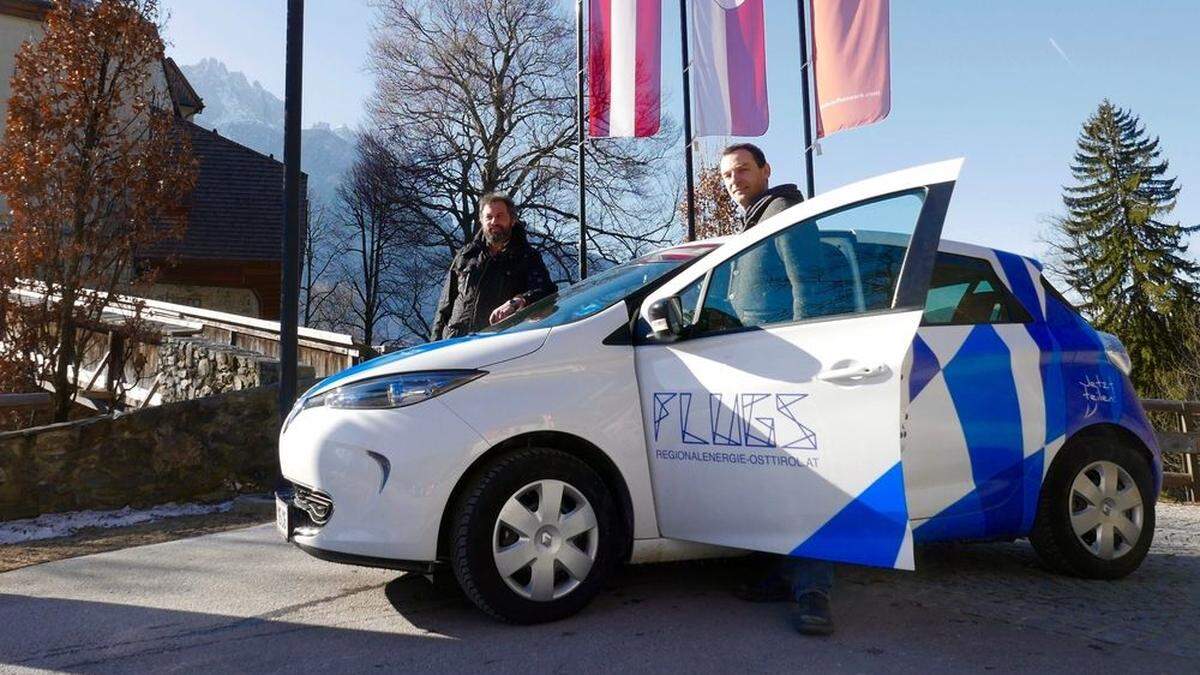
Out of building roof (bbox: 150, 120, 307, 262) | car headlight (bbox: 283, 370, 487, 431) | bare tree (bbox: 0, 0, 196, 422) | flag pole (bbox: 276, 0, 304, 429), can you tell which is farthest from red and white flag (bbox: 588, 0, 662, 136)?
building roof (bbox: 150, 120, 307, 262)

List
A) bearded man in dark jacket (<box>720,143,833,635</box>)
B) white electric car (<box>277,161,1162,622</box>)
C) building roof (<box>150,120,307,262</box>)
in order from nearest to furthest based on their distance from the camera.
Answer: white electric car (<box>277,161,1162,622</box>), bearded man in dark jacket (<box>720,143,833,635</box>), building roof (<box>150,120,307,262</box>)

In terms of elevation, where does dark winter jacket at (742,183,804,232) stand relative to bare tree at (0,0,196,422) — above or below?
below

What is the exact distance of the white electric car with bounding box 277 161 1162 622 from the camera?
3.55 m

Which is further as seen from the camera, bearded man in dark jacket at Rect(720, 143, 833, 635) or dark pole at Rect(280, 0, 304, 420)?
dark pole at Rect(280, 0, 304, 420)

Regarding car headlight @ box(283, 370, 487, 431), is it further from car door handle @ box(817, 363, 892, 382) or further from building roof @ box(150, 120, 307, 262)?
building roof @ box(150, 120, 307, 262)

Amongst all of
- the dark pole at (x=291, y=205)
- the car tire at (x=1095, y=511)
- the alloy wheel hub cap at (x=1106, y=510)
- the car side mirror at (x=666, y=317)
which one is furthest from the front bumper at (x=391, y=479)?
the dark pole at (x=291, y=205)

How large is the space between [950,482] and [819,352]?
2.99 feet

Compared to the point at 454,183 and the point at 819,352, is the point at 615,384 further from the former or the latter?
the point at 454,183

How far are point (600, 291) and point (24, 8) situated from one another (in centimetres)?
2432

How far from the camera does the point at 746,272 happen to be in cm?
398

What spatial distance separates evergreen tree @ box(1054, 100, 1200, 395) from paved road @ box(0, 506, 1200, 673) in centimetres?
4048

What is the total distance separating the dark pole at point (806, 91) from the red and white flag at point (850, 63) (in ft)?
1.52

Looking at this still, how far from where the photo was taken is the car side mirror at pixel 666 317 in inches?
149

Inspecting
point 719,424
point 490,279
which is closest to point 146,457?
point 490,279
